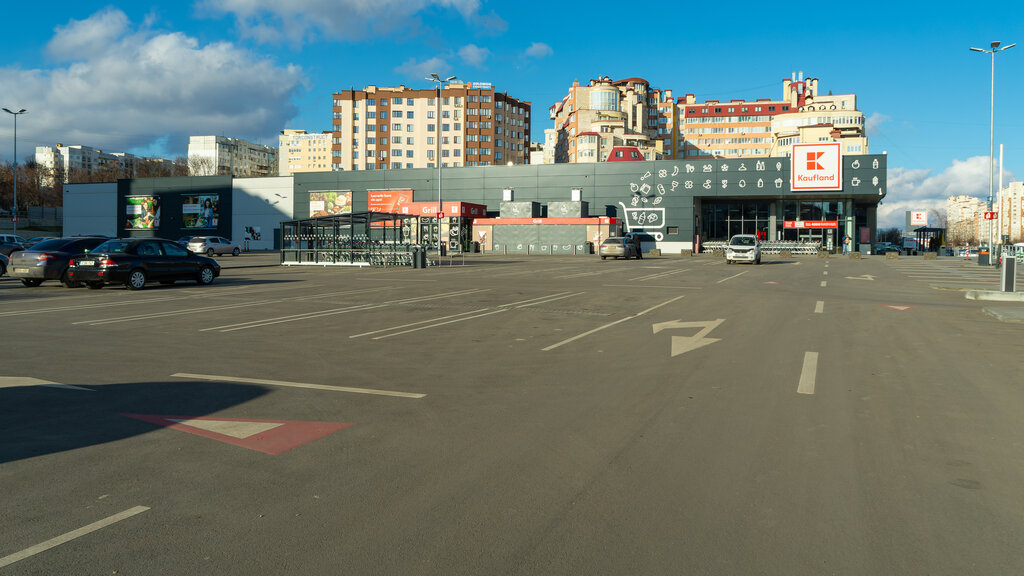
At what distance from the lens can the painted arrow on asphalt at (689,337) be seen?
987 centimetres

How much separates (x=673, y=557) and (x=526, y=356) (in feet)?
19.0

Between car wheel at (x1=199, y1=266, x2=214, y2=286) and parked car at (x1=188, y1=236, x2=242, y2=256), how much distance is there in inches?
1245

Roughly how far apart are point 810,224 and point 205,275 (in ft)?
202

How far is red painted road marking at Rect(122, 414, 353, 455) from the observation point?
5152 millimetres

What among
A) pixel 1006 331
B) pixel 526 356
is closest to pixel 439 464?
pixel 526 356

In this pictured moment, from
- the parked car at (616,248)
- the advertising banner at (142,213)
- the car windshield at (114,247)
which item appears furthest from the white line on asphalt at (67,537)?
the advertising banner at (142,213)

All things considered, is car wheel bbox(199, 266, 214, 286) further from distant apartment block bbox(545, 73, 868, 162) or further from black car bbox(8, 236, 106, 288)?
distant apartment block bbox(545, 73, 868, 162)

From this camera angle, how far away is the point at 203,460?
4758mm

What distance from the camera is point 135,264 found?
795 inches

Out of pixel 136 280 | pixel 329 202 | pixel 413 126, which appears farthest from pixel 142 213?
pixel 136 280

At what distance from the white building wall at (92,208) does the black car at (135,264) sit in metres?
72.8

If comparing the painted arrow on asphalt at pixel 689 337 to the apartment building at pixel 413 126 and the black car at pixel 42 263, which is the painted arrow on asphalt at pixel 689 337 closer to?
the black car at pixel 42 263

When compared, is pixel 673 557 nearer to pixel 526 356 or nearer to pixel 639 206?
pixel 526 356

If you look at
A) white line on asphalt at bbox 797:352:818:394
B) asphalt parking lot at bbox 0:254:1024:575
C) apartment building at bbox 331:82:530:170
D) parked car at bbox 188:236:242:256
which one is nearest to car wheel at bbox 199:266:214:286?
asphalt parking lot at bbox 0:254:1024:575
